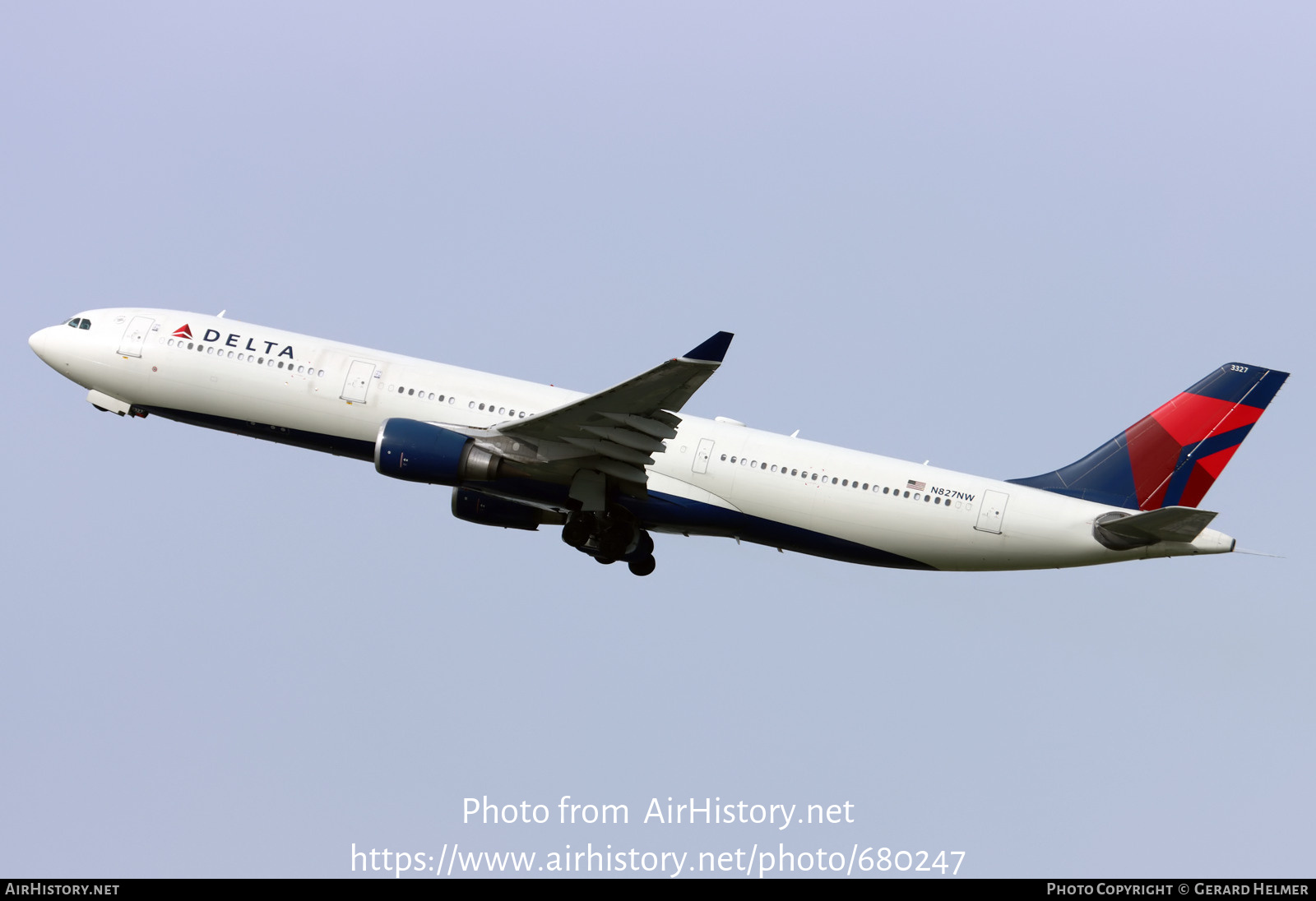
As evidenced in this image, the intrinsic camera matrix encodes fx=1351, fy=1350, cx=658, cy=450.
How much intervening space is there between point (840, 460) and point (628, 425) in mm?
5498

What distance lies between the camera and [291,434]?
34.1m

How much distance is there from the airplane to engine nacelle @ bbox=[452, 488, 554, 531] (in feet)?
3.45

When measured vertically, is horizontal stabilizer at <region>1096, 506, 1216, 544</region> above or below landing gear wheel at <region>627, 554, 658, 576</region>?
above

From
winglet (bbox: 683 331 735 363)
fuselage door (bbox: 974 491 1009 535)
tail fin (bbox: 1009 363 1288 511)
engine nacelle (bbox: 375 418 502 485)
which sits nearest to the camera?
winglet (bbox: 683 331 735 363)

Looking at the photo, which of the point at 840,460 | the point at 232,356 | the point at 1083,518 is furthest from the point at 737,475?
the point at 232,356

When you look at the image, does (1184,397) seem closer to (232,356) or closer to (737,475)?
(737,475)

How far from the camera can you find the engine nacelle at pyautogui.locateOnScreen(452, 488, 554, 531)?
35.5m

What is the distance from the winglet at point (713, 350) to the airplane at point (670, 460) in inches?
102

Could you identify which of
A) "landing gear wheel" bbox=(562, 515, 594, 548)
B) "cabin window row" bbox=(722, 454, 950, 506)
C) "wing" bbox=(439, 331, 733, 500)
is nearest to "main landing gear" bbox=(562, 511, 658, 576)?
"landing gear wheel" bbox=(562, 515, 594, 548)

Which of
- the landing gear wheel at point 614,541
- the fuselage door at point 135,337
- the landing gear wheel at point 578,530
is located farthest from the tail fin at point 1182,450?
the fuselage door at point 135,337

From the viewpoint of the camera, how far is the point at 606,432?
102 ft

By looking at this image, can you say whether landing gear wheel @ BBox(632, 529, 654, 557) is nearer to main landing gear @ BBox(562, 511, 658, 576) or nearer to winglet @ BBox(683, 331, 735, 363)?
main landing gear @ BBox(562, 511, 658, 576)

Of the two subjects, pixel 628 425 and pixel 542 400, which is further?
pixel 542 400

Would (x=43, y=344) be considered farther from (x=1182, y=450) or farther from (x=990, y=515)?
(x=1182, y=450)
